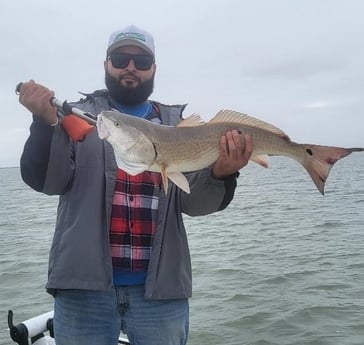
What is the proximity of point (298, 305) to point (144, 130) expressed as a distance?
7.30 meters

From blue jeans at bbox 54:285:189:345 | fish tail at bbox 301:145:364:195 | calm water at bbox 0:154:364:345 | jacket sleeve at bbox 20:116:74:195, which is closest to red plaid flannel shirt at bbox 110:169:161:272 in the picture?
blue jeans at bbox 54:285:189:345

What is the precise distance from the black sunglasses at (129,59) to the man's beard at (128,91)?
0.34 ft

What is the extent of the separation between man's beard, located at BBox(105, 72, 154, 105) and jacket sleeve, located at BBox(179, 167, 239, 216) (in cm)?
74

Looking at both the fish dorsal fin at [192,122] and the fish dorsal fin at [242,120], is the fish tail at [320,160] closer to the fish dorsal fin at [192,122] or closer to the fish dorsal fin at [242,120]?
the fish dorsal fin at [242,120]

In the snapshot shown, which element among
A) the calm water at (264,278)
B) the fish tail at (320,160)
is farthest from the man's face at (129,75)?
the calm water at (264,278)

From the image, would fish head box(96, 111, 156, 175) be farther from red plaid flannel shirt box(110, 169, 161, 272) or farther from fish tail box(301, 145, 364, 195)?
fish tail box(301, 145, 364, 195)

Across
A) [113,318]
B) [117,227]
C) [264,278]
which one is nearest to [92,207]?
[117,227]

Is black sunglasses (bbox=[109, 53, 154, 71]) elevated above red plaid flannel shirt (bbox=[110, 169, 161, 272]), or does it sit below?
above

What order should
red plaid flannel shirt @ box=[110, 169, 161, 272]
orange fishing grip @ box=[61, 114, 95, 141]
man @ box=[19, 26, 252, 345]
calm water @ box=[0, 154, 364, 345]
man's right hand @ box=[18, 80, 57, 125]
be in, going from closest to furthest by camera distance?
man's right hand @ box=[18, 80, 57, 125] < orange fishing grip @ box=[61, 114, 95, 141] < man @ box=[19, 26, 252, 345] < red plaid flannel shirt @ box=[110, 169, 161, 272] < calm water @ box=[0, 154, 364, 345]

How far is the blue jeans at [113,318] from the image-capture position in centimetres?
340

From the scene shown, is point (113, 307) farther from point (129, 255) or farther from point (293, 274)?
point (293, 274)

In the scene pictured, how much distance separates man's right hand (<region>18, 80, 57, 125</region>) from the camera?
121 inches

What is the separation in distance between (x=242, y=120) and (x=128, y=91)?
2.95 feet

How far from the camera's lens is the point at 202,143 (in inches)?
133
